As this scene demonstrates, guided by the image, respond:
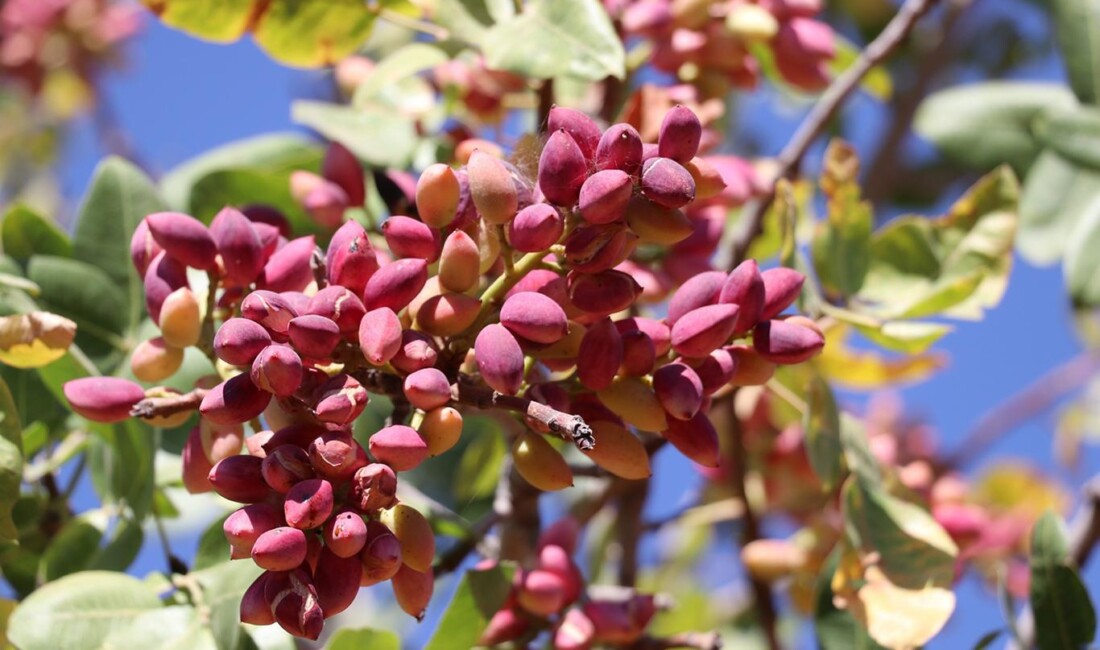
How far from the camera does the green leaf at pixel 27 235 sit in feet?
3.19

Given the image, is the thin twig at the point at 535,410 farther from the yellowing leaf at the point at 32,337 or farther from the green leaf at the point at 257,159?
the green leaf at the point at 257,159

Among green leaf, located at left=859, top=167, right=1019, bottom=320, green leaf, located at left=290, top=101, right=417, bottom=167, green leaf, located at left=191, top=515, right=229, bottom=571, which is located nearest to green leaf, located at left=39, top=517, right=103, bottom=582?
green leaf, located at left=191, top=515, right=229, bottom=571

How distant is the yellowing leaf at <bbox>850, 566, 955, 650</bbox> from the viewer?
2.85ft

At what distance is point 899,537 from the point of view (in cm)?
97

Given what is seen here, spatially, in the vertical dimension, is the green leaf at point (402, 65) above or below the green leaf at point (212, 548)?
above

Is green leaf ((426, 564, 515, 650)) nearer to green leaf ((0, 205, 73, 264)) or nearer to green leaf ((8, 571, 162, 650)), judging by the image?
green leaf ((8, 571, 162, 650))

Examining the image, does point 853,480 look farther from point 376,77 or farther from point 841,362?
point 376,77

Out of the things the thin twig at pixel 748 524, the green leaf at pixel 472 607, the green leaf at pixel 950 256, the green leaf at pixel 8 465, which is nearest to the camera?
the green leaf at pixel 8 465

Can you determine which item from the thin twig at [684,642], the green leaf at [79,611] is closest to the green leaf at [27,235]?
the green leaf at [79,611]

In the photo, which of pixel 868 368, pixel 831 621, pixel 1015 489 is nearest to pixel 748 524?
pixel 868 368

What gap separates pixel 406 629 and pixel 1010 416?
98 centimetres

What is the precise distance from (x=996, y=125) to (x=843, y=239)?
0.33m

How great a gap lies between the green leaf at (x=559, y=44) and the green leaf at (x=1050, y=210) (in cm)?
56

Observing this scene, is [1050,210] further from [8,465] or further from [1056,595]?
[8,465]
